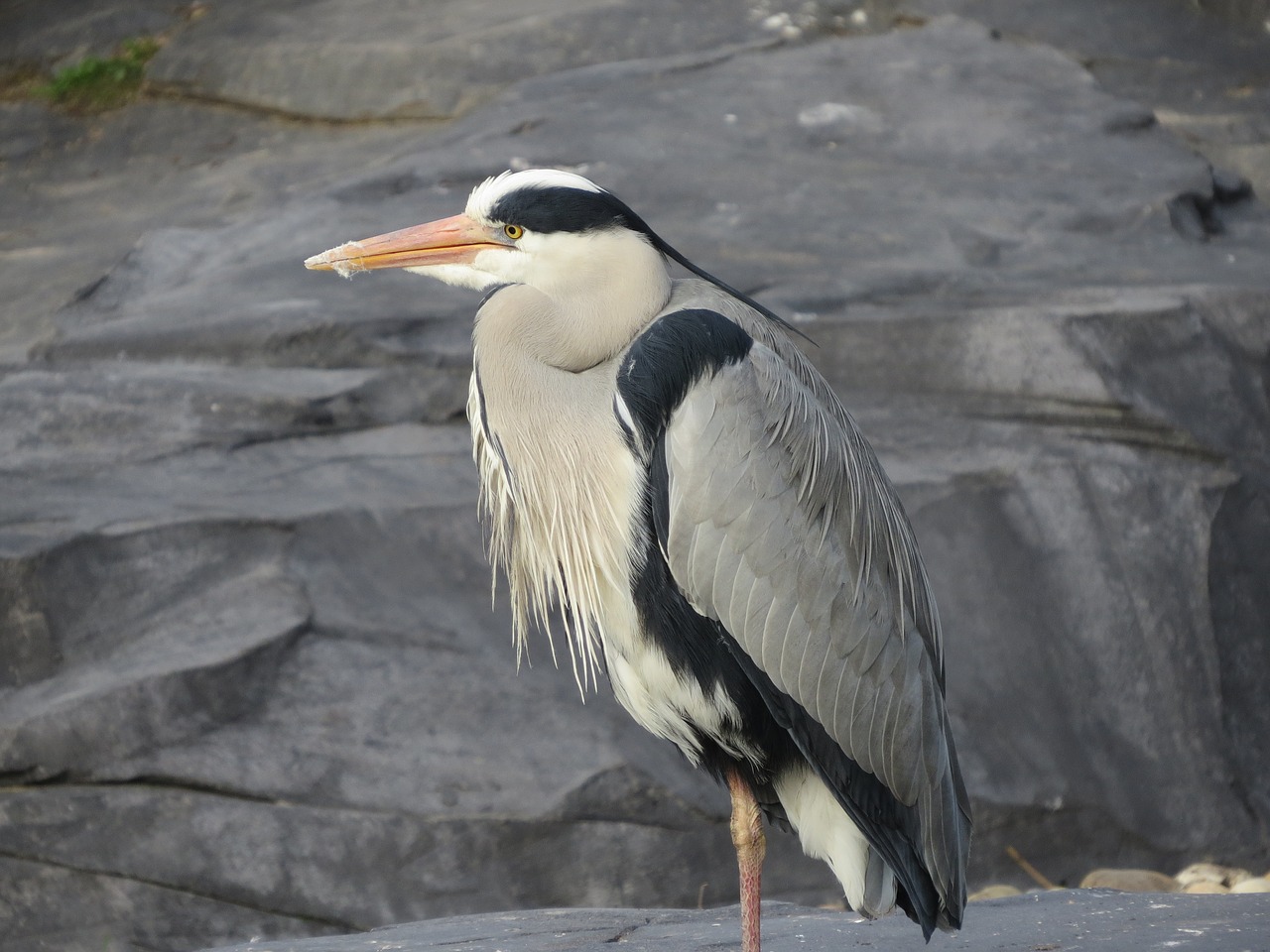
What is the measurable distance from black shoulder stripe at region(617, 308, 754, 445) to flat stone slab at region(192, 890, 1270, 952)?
1056 millimetres

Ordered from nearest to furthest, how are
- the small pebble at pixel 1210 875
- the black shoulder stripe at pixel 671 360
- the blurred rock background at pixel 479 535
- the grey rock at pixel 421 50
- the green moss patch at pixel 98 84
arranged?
the black shoulder stripe at pixel 671 360 → the blurred rock background at pixel 479 535 → the small pebble at pixel 1210 875 → the grey rock at pixel 421 50 → the green moss patch at pixel 98 84

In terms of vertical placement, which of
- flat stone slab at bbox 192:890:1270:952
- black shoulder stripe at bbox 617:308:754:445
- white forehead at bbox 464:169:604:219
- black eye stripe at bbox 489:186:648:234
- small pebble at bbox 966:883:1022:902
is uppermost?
white forehead at bbox 464:169:604:219

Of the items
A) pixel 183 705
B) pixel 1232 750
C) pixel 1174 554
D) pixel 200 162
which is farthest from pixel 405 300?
pixel 200 162

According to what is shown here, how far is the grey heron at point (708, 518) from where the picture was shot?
2635mm

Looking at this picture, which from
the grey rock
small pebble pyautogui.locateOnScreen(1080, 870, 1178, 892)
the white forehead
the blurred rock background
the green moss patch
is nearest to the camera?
the white forehead

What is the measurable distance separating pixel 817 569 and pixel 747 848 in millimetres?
568

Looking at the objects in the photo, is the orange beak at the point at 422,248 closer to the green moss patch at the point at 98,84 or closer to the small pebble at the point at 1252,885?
the small pebble at the point at 1252,885

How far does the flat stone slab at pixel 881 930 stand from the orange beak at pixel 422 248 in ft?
4.35

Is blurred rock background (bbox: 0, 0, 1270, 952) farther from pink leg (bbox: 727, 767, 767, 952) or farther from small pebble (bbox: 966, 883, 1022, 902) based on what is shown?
pink leg (bbox: 727, 767, 767, 952)

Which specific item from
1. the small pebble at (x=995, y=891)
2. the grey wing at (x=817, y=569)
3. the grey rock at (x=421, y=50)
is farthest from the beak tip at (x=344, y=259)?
the grey rock at (x=421, y=50)

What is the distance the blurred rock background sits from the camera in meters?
3.77

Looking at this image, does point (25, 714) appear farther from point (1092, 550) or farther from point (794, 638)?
point (1092, 550)

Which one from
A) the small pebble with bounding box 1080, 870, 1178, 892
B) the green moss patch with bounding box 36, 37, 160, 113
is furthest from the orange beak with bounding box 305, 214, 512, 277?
the green moss patch with bounding box 36, 37, 160, 113

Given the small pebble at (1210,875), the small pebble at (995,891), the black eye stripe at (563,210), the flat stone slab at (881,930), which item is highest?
the black eye stripe at (563,210)
